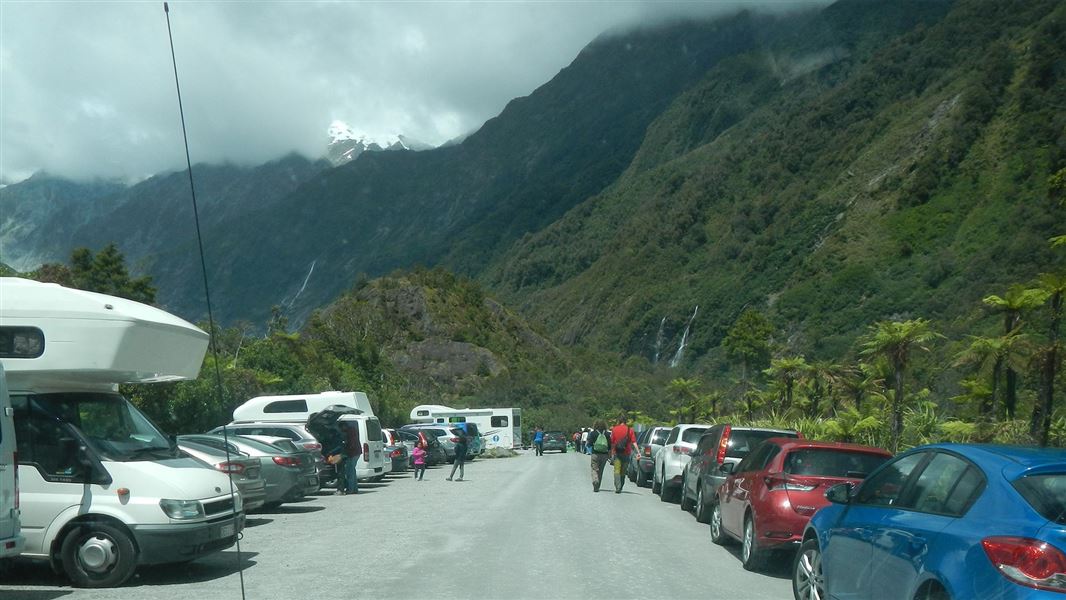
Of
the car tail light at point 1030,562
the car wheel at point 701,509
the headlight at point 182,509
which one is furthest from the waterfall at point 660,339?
the car tail light at point 1030,562

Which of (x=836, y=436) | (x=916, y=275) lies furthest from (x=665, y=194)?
(x=836, y=436)

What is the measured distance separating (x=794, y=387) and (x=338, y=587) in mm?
26576

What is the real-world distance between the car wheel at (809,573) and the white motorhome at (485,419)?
45.7 m

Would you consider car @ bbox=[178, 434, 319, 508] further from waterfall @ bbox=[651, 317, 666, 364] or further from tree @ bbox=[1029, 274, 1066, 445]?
waterfall @ bbox=[651, 317, 666, 364]

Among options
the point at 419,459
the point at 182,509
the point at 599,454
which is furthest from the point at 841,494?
the point at 419,459

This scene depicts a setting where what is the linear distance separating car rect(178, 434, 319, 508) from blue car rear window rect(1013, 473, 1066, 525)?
1267 cm

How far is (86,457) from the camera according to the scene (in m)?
9.38

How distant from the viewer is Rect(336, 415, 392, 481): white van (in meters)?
22.5

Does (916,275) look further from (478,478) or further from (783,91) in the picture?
(783,91)

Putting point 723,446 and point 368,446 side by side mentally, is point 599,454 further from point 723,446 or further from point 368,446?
point 723,446

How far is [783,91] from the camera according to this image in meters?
155

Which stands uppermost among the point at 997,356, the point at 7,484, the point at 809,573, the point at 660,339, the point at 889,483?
the point at 660,339

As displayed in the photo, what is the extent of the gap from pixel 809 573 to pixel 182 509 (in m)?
5.97

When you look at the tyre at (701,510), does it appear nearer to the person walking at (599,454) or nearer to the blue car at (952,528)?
the person walking at (599,454)
